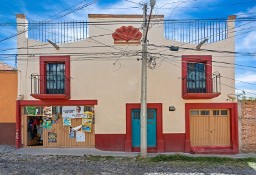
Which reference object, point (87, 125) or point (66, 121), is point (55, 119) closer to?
point (66, 121)

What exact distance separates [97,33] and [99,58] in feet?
4.26

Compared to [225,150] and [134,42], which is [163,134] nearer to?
[225,150]

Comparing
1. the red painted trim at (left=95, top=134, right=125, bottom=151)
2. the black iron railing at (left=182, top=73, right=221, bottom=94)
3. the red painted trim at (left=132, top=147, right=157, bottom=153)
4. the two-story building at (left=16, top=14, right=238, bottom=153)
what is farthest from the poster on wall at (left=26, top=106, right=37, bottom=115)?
the black iron railing at (left=182, top=73, right=221, bottom=94)

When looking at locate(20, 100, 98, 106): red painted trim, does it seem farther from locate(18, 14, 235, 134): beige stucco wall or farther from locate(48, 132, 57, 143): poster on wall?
locate(48, 132, 57, 143): poster on wall

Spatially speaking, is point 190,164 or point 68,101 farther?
point 68,101

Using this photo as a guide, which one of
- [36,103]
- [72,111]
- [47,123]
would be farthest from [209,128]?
[36,103]

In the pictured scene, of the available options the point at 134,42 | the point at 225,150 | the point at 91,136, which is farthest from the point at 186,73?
the point at 91,136

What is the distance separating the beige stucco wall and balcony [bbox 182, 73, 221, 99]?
0.26 m

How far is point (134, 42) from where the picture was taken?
541 inches

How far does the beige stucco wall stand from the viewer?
44.8 feet

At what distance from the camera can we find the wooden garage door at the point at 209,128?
544 inches

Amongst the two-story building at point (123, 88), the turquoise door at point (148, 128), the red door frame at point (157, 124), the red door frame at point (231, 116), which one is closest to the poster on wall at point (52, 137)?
the two-story building at point (123, 88)

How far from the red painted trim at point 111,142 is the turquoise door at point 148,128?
619 mm

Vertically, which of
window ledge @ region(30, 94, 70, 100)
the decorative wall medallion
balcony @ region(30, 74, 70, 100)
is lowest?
window ledge @ region(30, 94, 70, 100)
